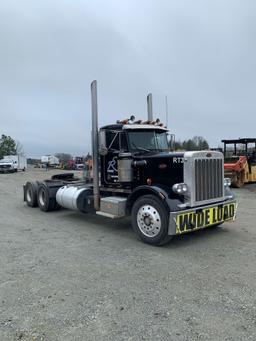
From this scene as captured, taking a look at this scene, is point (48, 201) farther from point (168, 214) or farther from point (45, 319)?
point (45, 319)

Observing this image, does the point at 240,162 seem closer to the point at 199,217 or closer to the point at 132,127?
the point at 132,127

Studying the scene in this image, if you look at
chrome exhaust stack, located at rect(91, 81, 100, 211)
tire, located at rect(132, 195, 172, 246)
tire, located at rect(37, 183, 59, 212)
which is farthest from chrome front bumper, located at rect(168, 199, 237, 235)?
tire, located at rect(37, 183, 59, 212)

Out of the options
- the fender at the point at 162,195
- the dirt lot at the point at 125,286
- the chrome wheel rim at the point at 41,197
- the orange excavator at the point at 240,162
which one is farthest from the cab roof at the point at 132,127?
the orange excavator at the point at 240,162

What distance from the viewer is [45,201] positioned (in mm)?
10281

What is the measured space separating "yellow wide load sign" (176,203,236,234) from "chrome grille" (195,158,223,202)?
255 millimetres

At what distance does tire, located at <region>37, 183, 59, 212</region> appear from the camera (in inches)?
401

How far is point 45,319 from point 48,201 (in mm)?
6764

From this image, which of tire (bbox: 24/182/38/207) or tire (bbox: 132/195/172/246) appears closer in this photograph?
tire (bbox: 132/195/172/246)

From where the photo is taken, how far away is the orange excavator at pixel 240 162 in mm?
16812

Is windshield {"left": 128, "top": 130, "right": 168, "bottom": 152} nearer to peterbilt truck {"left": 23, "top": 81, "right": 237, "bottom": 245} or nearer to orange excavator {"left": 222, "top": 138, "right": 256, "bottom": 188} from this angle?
peterbilt truck {"left": 23, "top": 81, "right": 237, "bottom": 245}

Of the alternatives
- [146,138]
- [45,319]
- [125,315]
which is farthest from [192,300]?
Answer: [146,138]

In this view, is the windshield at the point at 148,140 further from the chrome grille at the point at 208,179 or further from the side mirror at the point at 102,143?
the chrome grille at the point at 208,179

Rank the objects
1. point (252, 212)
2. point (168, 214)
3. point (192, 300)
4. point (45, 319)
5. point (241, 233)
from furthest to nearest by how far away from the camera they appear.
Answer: point (252, 212), point (241, 233), point (168, 214), point (192, 300), point (45, 319)

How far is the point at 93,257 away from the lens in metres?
5.72
